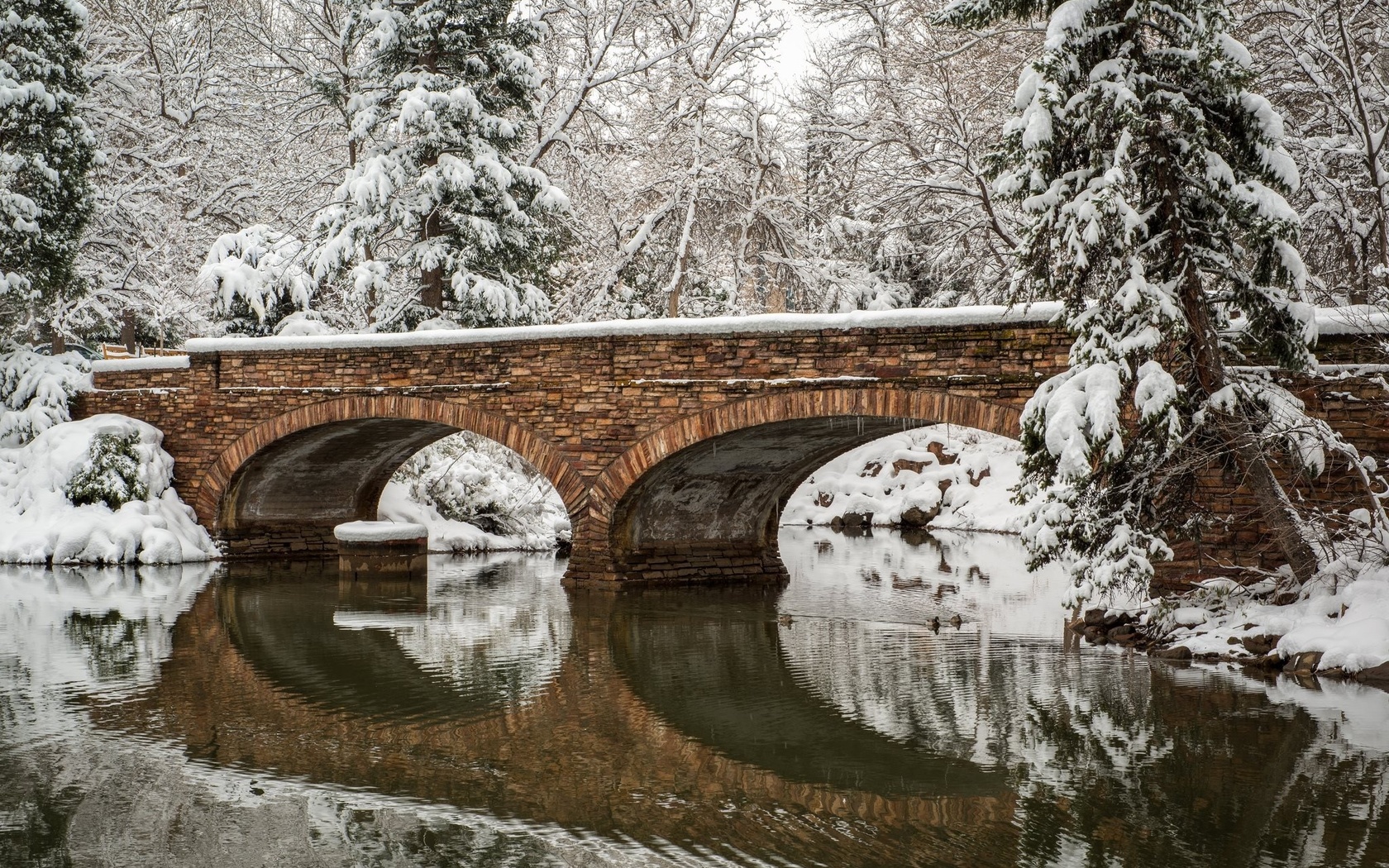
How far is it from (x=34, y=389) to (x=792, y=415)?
12240mm

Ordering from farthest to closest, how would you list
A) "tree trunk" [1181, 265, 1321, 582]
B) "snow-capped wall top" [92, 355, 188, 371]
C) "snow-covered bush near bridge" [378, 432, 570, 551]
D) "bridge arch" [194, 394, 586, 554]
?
"snow-covered bush near bridge" [378, 432, 570, 551], "snow-capped wall top" [92, 355, 188, 371], "bridge arch" [194, 394, 586, 554], "tree trunk" [1181, 265, 1321, 582]

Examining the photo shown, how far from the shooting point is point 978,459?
89.3 feet

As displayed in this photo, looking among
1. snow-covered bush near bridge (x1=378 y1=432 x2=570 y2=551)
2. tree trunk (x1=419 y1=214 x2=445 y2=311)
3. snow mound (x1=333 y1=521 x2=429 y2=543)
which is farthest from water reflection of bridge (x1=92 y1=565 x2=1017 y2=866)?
tree trunk (x1=419 y1=214 x2=445 y2=311)

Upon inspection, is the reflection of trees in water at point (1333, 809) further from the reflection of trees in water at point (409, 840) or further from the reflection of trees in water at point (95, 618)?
the reflection of trees in water at point (95, 618)

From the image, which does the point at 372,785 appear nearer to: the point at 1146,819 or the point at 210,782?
the point at 210,782

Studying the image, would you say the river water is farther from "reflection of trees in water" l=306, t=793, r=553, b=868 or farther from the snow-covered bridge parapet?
the snow-covered bridge parapet

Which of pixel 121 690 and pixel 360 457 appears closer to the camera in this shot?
pixel 121 690

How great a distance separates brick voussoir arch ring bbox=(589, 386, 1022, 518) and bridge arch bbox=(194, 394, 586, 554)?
49 cm

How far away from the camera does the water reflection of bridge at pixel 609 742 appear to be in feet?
19.4

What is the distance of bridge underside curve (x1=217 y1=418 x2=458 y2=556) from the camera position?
1733 cm

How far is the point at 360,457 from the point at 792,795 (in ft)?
44.5

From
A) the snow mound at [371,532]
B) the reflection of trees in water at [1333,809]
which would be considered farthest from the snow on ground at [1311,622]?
the snow mound at [371,532]

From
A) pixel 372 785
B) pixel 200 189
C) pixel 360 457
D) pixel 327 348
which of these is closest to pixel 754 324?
pixel 327 348

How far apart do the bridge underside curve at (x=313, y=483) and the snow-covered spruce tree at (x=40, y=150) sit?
4.54 meters
